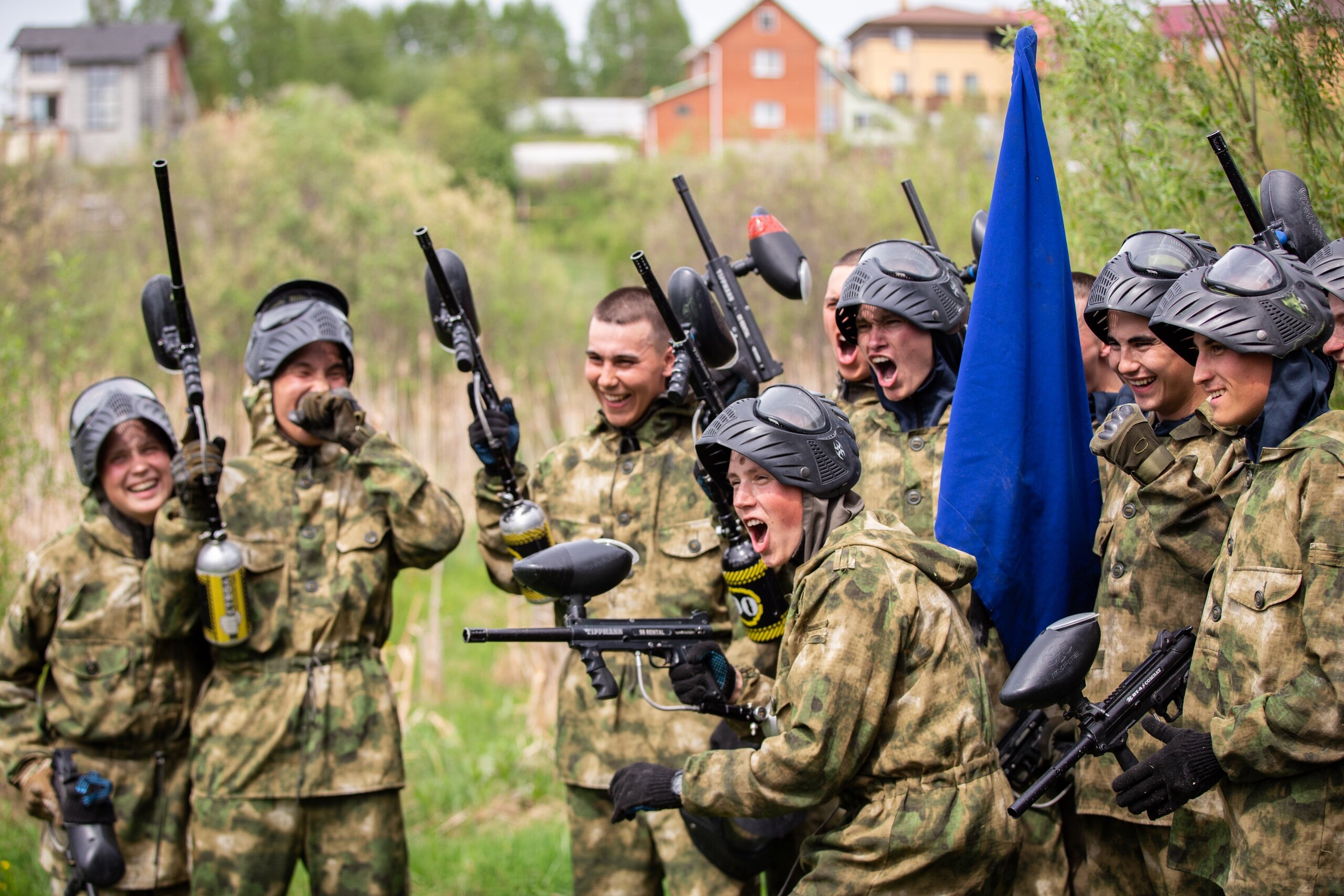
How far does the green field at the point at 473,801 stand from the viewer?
713cm

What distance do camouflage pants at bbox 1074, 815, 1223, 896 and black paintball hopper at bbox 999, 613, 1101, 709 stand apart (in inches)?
39.4

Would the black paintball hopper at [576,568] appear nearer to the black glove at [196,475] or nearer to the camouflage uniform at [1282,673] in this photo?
the black glove at [196,475]

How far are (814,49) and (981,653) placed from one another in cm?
5875

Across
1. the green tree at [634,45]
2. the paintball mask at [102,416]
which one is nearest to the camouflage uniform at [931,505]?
the paintball mask at [102,416]

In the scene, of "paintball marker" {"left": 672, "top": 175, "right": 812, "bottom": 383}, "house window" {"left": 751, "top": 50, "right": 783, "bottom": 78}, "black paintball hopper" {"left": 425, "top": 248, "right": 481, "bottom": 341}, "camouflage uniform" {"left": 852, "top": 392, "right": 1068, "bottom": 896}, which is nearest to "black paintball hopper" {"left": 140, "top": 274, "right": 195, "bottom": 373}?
"black paintball hopper" {"left": 425, "top": 248, "right": 481, "bottom": 341}

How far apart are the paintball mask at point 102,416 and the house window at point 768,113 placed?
54.8 meters

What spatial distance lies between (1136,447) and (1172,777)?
1.01 metres

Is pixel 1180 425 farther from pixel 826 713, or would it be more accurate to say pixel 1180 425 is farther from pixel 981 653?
pixel 826 713

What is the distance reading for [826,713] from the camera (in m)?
3.18

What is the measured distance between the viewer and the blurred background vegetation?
5.52 meters

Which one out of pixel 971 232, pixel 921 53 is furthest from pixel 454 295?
pixel 921 53

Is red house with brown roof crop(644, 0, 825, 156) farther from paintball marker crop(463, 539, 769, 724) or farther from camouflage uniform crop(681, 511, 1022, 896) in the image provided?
camouflage uniform crop(681, 511, 1022, 896)

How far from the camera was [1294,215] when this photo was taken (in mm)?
3844

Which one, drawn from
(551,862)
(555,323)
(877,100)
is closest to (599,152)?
(877,100)
